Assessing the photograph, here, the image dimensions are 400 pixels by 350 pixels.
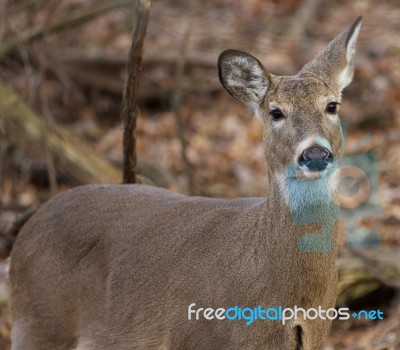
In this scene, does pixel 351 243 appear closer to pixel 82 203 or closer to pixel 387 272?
pixel 387 272

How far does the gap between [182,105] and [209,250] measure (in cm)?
876

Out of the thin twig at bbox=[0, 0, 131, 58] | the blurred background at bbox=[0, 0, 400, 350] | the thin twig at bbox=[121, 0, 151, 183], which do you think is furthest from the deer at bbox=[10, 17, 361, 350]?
the thin twig at bbox=[0, 0, 131, 58]

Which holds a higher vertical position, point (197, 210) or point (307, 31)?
point (307, 31)

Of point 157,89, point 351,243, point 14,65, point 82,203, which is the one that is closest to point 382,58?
point 157,89

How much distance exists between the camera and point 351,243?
26.8 feet

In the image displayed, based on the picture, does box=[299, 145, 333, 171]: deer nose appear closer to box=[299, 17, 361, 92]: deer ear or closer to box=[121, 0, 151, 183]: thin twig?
box=[299, 17, 361, 92]: deer ear

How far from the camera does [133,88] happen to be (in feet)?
21.7

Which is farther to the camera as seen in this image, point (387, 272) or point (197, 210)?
point (387, 272)

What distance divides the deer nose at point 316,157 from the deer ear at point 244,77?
2.72ft

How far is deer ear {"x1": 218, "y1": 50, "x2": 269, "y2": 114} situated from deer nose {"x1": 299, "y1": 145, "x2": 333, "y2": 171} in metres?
0.83

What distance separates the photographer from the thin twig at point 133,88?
251 inches

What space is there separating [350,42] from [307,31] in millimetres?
9919

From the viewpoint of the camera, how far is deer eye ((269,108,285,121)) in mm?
4865

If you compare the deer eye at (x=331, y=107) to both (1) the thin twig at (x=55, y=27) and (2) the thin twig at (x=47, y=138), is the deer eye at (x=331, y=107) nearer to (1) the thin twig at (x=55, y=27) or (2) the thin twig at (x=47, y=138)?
(2) the thin twig at (x=47, y=138)
